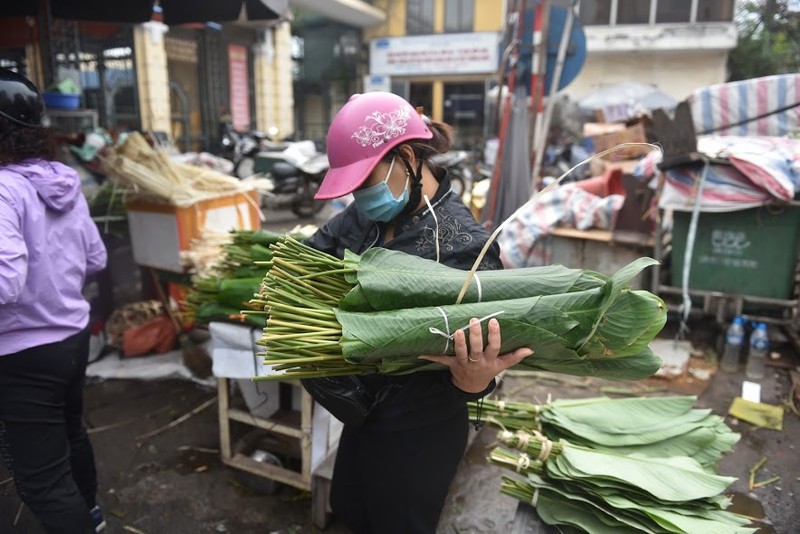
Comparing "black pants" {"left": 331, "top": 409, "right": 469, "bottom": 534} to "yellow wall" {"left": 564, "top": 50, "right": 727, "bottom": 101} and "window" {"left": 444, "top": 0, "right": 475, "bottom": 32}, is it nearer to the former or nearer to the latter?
"yellow wall" {"left": 564, "top": 50, "right": 727, "bottom": 101}

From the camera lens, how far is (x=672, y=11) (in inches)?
671

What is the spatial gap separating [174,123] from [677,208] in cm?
1033

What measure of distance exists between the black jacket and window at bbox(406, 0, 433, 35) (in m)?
18.8

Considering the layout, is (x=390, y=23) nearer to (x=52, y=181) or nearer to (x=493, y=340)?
(x=52, y=181)

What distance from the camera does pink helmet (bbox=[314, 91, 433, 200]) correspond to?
155 cm

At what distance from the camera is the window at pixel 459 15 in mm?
18219

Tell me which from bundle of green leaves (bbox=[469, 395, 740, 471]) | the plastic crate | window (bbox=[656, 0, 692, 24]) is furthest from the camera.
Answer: window (bbox=[656, 0, 692, 24])

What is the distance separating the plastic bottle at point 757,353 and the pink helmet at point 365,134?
137 inches

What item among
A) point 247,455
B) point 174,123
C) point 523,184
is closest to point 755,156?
point 523,184

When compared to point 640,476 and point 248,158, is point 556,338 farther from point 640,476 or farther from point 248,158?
point 248,158

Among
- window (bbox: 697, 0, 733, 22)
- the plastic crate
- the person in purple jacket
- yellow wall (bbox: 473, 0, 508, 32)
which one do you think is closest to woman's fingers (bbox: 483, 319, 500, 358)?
the person in purple jacket

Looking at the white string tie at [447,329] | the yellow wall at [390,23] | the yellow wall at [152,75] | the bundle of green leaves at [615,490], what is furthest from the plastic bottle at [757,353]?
the yellow wall at [390,23]

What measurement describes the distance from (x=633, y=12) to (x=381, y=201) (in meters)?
19.1

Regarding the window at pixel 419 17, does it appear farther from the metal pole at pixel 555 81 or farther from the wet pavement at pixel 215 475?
the wet pavement at pixel 215 475
